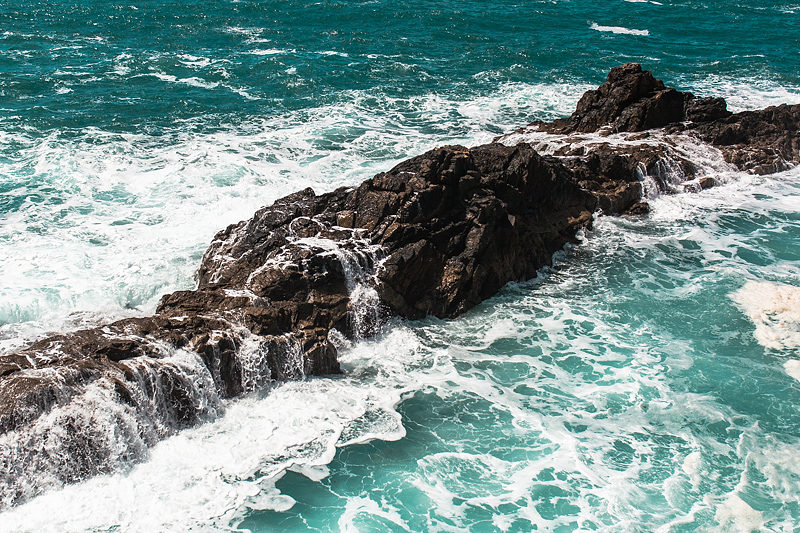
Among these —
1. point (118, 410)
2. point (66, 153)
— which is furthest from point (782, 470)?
point (66, 153)

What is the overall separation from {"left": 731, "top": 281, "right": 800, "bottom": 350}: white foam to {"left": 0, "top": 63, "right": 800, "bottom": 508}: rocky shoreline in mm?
4564

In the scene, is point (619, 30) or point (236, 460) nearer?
point (236, 460)

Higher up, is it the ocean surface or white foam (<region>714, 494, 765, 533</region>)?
the ocean surface

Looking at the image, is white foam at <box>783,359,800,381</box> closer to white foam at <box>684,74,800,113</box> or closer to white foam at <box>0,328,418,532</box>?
white foam at <box>0,328,418,532</box>

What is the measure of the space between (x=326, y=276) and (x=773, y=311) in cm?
991

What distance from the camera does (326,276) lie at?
13602mm

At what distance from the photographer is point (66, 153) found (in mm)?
22109

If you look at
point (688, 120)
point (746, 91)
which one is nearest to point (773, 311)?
point (688, 120)

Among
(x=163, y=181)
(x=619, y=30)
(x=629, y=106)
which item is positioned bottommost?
(x=163, y=181)

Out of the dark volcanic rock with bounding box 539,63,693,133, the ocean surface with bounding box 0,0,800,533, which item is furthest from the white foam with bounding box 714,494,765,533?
the dark volcanic rock with bounding box 539,63,693,133

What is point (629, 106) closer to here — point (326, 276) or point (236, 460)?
point (326, 276)

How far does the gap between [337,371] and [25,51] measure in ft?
99.6

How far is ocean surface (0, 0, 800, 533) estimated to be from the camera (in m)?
9.62

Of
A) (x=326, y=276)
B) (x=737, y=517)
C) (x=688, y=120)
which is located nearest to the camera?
(x=737, y=517)
